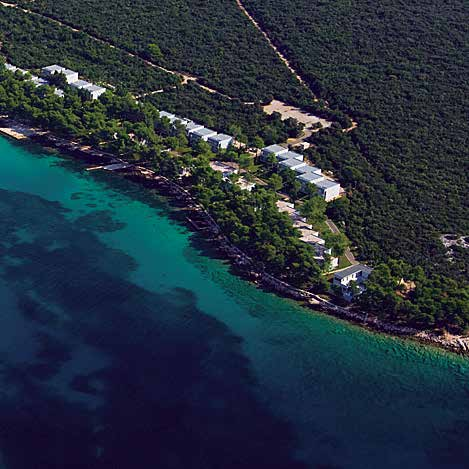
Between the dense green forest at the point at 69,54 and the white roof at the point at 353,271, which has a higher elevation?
the white roof at the point at 353,271

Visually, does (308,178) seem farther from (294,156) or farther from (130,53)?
(130,53)

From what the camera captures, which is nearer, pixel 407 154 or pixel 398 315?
pixel 398 315

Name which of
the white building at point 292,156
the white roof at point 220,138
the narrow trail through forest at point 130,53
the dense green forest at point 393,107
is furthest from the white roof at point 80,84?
the white building at point 292,156

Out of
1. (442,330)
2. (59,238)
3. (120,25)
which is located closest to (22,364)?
(59,238)

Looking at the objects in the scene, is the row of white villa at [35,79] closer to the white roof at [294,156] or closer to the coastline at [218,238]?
the coastline at [218,238]

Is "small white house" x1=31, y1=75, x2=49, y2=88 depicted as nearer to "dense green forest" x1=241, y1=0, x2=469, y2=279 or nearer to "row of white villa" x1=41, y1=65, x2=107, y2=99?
"row of white villa" x1=41, y1=65, x2=107, y2=99

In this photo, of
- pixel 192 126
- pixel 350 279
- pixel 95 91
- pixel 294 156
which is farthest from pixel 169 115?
pixel 350 279

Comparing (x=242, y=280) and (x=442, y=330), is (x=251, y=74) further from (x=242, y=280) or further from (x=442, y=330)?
(x=442, y=330)
